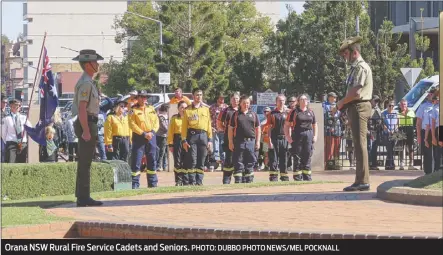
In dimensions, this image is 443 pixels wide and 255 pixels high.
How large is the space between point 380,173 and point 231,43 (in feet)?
208

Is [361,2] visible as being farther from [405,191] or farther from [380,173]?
[405,191]

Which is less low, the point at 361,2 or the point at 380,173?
the point at 361,2

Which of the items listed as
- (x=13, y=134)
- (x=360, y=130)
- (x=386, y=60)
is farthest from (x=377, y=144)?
(x=386, y=60)

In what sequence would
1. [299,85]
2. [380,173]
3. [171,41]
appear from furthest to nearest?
[171,41] → [299,85] → [380,173]

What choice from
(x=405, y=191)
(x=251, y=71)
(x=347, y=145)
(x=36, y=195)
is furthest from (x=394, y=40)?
(x=405, y=191)

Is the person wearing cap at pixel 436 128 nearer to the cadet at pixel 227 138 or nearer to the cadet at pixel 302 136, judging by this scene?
the cadet at pixel 302 136

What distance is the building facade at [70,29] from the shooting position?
125062 millimetres

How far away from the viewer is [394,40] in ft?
174

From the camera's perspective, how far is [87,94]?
15.1 m

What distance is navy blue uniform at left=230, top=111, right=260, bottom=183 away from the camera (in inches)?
839

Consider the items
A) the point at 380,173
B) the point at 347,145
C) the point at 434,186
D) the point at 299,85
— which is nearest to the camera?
the point at 434,186

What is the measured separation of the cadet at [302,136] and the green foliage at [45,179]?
4079 millimetres
